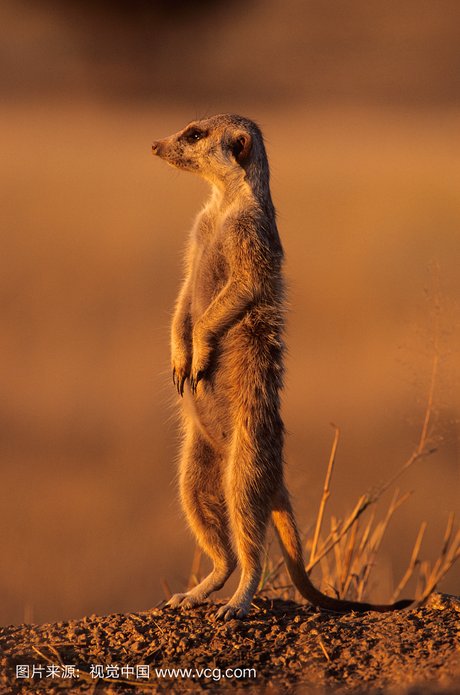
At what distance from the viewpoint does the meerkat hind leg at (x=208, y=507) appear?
4.36 metres

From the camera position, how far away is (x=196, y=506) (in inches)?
174

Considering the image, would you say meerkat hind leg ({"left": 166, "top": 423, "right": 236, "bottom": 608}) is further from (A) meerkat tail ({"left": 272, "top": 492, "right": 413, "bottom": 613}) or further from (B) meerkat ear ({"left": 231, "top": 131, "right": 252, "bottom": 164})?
(B) meerkat ear ({"left": 231, "top": 131, "right": 252, "bottom": 164})

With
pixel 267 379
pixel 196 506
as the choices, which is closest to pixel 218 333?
pixel 267 379

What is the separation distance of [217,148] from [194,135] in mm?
167

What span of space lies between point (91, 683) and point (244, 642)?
1.85 ft

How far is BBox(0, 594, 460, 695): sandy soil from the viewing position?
3.35 metres

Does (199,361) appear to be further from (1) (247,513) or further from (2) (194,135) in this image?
(2) (194,135)

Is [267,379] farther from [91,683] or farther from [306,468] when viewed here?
[306,468]

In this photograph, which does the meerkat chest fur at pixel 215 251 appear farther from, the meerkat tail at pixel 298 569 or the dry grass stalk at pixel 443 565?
the dry grass stalk at pixel 443 565

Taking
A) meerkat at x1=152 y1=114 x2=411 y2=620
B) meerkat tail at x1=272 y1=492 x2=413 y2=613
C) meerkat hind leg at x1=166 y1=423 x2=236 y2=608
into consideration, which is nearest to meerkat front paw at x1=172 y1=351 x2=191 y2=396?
meerkat at x1=152 y1=114 x2=411 y2=620

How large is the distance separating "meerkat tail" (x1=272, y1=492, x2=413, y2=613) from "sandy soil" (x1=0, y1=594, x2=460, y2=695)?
4.5 inches

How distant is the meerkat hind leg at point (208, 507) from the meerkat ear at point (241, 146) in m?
1.29

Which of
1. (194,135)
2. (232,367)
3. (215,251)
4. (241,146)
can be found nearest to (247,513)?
(232,367)

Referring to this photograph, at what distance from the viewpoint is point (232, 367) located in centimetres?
441
